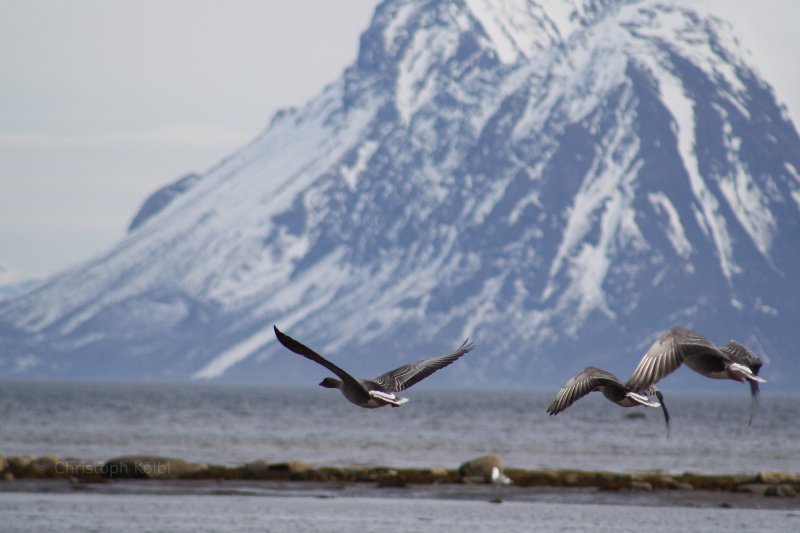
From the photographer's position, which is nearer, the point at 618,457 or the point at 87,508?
the point at 87,508

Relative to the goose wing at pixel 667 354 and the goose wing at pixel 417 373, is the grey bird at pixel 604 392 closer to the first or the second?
the goose wing at pixel 667 354

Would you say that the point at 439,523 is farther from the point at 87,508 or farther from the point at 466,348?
the point at 466,348

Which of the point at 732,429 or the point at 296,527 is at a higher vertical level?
the point at 732,429

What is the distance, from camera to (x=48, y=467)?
78.5 meters

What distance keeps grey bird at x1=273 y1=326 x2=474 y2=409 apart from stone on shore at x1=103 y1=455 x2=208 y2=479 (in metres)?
56.3

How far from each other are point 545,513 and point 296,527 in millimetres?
12713

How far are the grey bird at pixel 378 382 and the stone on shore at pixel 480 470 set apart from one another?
56.7 meters

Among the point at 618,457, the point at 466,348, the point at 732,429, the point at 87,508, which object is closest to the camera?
the point at 466,348

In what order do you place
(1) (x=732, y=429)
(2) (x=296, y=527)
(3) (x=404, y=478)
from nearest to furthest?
(2) (x=296, y=527), (3) (x=404, y=478), (1) (x=732, y=429)

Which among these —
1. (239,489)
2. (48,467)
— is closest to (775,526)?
(239,489)

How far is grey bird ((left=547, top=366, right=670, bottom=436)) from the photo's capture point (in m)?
19.8

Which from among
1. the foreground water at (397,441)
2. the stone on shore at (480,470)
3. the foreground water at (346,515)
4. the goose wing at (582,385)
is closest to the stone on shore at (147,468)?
the foreground water at (346,515)

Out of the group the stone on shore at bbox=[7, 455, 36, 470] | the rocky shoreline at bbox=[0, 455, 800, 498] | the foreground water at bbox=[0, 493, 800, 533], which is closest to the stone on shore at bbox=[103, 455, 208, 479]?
the rocky shoreline at bbox=[0, 455, 800, 498]

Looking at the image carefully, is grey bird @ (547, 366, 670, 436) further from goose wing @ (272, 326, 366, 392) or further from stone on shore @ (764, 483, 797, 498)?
stone on shore @ (764, 483, 797, 498)
